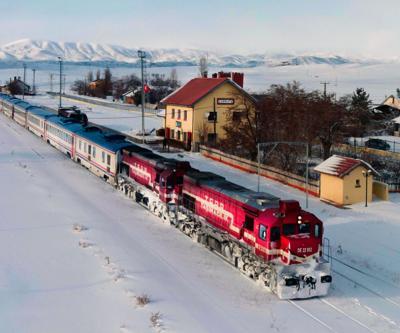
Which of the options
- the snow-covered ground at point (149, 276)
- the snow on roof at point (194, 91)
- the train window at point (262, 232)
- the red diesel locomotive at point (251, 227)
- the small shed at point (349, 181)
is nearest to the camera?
the snow-covered ground at point (149, 276)

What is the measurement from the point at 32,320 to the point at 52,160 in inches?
1267

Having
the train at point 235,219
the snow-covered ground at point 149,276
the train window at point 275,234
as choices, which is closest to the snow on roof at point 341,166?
the snow-covered ground at point 149,276

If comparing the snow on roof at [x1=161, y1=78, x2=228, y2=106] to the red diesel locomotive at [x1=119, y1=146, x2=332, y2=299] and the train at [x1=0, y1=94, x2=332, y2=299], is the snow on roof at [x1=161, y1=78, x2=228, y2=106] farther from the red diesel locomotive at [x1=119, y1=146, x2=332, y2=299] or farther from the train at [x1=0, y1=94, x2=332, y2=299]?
the red diesel locomotive at [x1=119, y1=146, x2=332, y2=299]

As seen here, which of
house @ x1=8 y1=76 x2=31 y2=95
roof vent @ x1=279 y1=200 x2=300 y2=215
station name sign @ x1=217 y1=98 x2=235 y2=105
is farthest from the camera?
house @ x1=8 y1=76 x2=31 y2=95

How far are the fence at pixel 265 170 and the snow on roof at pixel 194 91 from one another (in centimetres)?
648

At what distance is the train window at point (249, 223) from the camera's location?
2058 centimetres

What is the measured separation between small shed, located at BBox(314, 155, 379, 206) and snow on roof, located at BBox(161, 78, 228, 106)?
79.9ft

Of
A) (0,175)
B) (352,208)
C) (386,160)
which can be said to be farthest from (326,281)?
(386,160)

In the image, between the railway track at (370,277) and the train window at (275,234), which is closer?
the train window at (275,234)

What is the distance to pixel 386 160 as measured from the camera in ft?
160

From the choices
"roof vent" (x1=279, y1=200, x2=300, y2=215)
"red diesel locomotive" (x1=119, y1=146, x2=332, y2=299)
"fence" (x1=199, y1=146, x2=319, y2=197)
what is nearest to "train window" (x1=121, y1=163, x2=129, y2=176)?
"red diesel locomotive" (x1=119, y1=146, x2=332, y2=299)

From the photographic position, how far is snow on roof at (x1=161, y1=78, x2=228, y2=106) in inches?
2234

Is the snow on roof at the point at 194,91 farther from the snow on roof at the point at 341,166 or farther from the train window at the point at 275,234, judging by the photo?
the train window at the point at 275,234

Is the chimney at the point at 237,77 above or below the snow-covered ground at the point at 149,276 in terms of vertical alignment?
above
